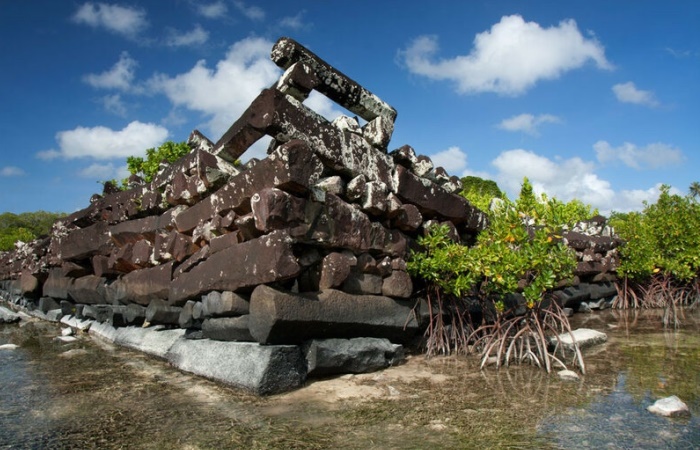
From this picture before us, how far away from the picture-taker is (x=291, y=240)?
17.2 ft

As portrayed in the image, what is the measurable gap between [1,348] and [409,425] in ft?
25.9

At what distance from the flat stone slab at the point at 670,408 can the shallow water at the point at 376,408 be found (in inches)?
2.9

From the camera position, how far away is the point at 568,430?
3.53m

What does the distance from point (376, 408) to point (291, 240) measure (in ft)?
6.39

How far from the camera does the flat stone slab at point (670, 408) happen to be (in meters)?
3.77

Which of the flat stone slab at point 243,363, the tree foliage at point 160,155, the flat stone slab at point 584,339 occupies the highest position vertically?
the tree foliage at point 160,155

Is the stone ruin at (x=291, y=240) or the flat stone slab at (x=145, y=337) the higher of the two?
the stone ruin at (x=291, y=240)

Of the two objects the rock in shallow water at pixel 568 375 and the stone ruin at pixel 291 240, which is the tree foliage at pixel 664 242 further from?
the rock in shallow water at pixel 568 375

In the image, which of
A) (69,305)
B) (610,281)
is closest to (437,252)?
(610,281)

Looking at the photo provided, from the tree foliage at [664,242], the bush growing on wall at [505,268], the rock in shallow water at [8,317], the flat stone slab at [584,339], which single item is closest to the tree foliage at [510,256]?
the bush growing on wall at [505,268]

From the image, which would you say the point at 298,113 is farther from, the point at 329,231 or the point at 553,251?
the point at 553,251

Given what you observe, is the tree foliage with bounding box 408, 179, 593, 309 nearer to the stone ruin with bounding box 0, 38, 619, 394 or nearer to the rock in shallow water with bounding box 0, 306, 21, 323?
the stone ruin with bounding box 0, 38, 619, 394

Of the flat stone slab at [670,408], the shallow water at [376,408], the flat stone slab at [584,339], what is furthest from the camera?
the flat stone slab at [584,339]

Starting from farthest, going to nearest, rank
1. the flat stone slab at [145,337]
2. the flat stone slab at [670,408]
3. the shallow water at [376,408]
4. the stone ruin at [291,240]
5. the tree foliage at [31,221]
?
1. the tree foliage at [31,221]
2. the flat stone slab at [145,337]
3. the stone ruin at [291,240]
4. the flat stone slab at [670,408]
5. the shallow water at [376,408]
